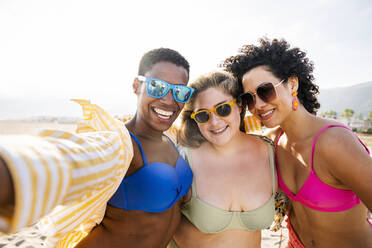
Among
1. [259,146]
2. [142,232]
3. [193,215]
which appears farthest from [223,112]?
[142,232]

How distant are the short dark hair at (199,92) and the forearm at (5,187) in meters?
2.05

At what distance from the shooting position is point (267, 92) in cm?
238

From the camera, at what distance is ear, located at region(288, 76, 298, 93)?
251cm

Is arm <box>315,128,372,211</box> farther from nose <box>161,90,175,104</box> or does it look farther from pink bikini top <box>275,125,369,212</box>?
nose <box>161,90,175,104</box>

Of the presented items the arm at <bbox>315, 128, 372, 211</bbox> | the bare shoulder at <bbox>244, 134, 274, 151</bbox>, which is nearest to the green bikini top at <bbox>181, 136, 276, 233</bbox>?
the bare shoulder at <bbox>244, 134, 274, 151</bbox>

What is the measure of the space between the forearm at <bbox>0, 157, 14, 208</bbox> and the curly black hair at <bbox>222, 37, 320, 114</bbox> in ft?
8.12

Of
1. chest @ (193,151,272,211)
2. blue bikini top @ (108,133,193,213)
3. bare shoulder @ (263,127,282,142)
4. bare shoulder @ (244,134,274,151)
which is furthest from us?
bare shoulder @ (263,127,282,142)

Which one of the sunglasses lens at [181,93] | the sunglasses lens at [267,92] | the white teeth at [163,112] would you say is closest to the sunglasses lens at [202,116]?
the sunglasses lens at [181,93]

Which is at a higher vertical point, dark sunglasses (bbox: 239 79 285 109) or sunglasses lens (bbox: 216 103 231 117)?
dark sunglasses (bbox: 239 79 285 109)

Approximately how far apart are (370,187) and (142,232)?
201 cm

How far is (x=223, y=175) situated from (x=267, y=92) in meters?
1.11

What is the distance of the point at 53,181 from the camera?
64cm

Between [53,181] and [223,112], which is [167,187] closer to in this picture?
[223,112]

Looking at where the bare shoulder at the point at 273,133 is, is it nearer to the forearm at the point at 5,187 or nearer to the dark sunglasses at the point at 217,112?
the dark sunglasses at the point at 217,112
